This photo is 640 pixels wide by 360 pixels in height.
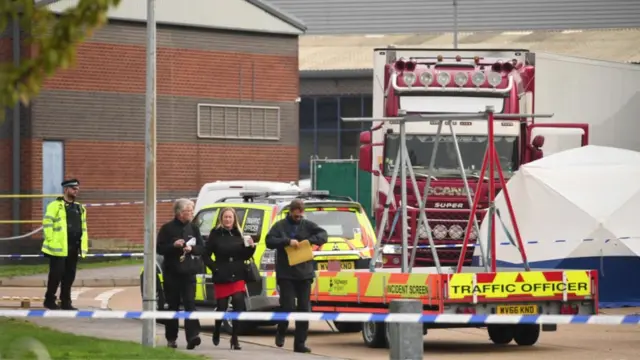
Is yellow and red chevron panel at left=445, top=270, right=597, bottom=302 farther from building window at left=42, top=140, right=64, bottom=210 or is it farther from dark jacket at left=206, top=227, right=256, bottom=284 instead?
building window at left=42, top=140, right=64, bottom=210

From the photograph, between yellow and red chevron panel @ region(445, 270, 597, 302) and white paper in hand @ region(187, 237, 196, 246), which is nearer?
yellow and red chevron panel @ region(445, 270, 597, 302)

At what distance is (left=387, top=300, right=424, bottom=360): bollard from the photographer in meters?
11.4

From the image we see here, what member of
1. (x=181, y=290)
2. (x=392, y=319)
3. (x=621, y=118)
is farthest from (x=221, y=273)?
(x=621, y=118)

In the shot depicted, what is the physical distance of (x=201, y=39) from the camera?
41969 millimetres

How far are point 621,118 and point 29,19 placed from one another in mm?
25553

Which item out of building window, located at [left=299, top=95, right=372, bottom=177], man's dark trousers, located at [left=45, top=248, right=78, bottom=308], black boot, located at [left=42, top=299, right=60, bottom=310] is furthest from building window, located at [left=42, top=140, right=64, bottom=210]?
building window, located at [left=299, top=95, right=372, bottom=177]

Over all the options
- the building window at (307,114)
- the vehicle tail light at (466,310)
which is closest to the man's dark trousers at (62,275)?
the vehicle tail light at (466,310)

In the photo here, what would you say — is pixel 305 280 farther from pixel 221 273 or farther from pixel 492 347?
pixel 492 347

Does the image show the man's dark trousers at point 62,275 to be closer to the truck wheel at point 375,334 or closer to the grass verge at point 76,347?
the grass verge at point 76,347

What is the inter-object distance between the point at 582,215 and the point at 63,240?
8019 mm

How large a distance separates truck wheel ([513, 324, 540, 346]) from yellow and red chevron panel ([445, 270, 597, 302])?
39.8 inches

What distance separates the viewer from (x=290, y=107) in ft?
144

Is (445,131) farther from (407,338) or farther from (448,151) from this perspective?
(407,338)

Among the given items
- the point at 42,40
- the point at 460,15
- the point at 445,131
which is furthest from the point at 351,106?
the point at 42,40
